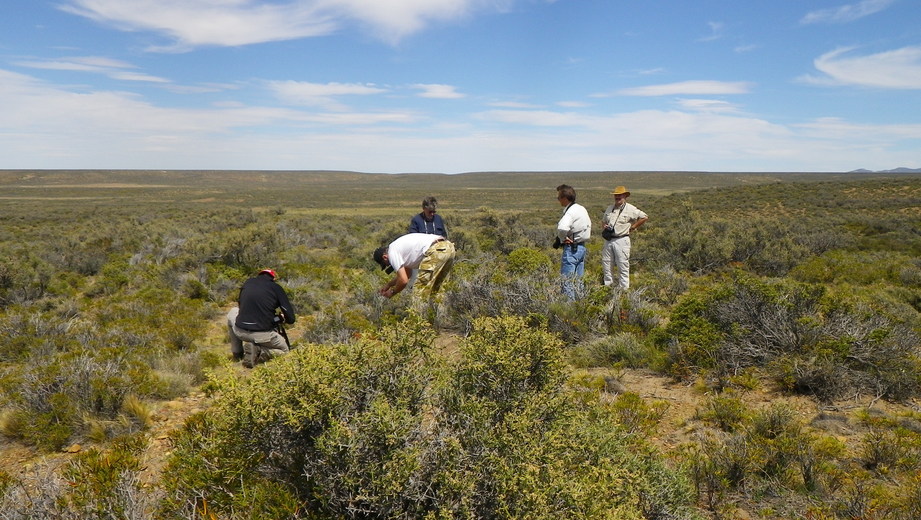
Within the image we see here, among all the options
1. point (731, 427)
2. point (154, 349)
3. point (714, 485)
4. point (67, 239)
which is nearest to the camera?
point (714, 485)

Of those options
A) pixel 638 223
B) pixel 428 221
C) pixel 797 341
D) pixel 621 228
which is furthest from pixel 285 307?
pixel 797 341

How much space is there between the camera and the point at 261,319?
221 inches

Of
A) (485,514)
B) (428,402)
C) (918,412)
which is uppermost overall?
(428,402)

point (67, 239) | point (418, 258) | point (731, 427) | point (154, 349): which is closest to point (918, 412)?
point (731, 427)

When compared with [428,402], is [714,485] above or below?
below

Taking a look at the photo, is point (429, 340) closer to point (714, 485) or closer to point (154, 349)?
point (714, 485)

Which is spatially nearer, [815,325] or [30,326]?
[815,325]

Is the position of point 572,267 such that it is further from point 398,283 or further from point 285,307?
point 285,307

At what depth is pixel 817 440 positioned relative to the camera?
358cm

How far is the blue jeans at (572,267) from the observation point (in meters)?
6.50

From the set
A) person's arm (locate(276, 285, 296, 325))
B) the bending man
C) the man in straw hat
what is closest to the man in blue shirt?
the bending man

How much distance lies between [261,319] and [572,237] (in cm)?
399

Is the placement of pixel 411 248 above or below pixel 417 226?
below

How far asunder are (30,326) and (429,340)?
7.08 metres
